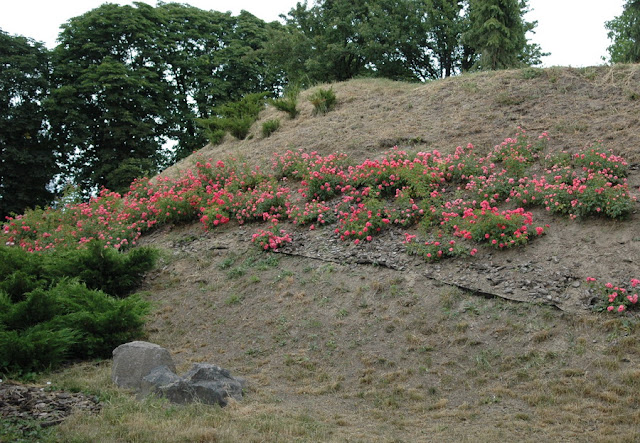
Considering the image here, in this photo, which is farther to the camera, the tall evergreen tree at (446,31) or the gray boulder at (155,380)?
the tall evergreen tree at (446,31)

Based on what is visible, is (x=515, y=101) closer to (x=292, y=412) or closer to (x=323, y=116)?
(x=323, y=116)

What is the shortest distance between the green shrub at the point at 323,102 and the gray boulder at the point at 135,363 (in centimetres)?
889

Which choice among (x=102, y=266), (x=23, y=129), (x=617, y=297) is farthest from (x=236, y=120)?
(x=617, y=297)

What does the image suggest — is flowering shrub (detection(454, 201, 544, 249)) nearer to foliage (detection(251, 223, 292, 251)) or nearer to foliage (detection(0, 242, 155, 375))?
foliage (detection(251, 223, 292, 251))

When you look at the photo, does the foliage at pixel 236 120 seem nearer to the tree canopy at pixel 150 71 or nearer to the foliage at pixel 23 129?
the tree canopy at pixel 150 71

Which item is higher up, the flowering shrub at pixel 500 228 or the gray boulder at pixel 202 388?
the flowering shrub at pixel 500 228

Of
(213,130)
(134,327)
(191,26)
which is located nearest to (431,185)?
(134,327)

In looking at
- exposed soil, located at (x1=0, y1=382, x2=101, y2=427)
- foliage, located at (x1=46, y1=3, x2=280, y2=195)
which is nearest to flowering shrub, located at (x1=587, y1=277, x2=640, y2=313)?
exposed soil, located at (x1=0, y1=382, x2=101, y2=427)

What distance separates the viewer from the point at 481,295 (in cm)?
583

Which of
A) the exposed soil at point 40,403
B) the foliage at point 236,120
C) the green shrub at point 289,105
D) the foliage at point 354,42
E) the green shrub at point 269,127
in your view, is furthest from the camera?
the foliage at point 354,42

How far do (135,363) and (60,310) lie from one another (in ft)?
5.10

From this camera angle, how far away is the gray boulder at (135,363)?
4.71 m

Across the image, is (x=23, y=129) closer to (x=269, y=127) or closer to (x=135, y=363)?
(x=269, y=127)

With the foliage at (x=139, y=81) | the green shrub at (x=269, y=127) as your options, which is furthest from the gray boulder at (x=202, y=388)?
the foliage at (x=139, y=81)
